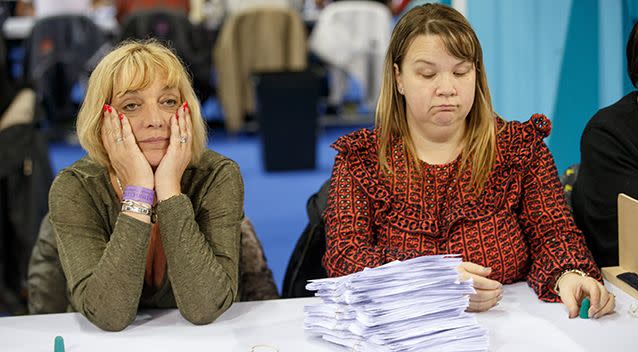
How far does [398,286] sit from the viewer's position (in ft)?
5.58

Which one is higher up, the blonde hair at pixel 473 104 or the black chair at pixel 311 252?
the blonde hair at pixel 473 104

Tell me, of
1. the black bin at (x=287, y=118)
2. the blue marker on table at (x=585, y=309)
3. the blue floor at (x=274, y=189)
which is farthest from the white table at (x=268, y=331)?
the black bin at (x=287, y=118)

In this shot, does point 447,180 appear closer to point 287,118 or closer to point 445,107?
point 445,107

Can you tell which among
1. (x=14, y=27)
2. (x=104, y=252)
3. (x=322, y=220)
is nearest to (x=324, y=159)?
(x=14, y=27)

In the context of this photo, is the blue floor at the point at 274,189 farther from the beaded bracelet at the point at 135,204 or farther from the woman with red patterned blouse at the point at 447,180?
the beaded bracelet at the point at 135,204

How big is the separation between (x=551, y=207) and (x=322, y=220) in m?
0.59

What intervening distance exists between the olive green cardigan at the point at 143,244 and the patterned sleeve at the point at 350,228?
22 centimetres

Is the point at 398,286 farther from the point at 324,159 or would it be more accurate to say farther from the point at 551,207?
the point at 324,159

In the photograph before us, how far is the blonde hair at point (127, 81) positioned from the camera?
80.4 inches

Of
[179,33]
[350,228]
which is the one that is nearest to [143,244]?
[350,228]

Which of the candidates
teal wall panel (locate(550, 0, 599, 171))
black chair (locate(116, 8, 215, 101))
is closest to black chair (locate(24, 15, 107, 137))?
black chair (locate(116, 8, 215, 101))

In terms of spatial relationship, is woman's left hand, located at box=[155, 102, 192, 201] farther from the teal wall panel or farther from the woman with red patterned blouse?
the teal wall panel

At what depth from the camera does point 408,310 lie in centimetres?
168

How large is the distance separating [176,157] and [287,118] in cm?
459
